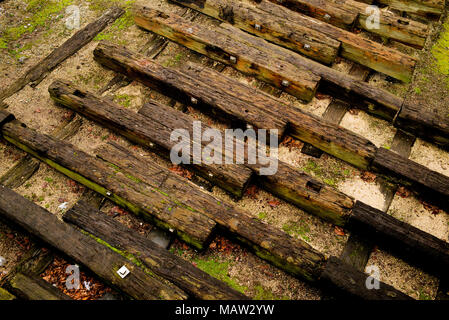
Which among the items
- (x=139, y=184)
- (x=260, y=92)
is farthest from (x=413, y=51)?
(x=139, y=184)

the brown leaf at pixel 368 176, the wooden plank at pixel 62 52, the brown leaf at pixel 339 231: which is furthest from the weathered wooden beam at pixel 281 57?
the brown leaf at pixel 339 231

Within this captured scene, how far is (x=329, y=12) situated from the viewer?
6090mm

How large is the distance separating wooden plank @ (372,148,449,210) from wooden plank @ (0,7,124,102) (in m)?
5.03

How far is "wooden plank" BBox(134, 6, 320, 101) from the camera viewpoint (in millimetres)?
5312

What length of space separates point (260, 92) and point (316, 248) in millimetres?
2313

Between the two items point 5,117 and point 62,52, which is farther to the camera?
point 62,52

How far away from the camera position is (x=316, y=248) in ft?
13.9

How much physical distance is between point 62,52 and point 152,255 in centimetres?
397

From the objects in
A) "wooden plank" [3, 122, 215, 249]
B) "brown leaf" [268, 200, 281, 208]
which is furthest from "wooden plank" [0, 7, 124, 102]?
"brown leaf" [268, 200, 281, 208]

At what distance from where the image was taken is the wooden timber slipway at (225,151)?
396 centimetres

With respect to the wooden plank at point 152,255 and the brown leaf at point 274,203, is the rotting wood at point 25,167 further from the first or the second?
the brown leaf at point 274,203

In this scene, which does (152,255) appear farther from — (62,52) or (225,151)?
(62,52)

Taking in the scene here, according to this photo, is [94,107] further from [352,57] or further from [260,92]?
[352,57]

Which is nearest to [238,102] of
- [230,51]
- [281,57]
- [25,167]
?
[230,51]
